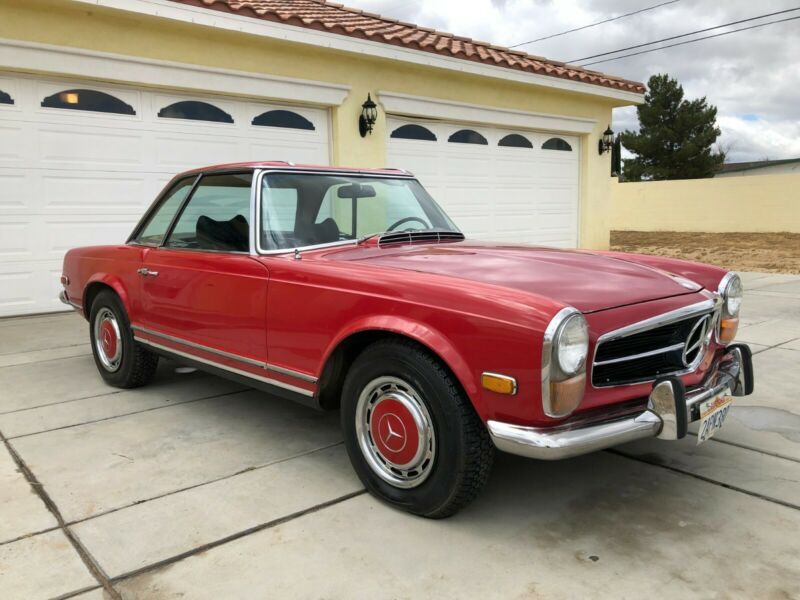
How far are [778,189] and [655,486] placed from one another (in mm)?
22054

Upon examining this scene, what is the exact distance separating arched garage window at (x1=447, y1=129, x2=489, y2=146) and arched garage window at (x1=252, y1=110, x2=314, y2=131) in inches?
102

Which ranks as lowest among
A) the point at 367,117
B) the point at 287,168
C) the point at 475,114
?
the point at 287,168

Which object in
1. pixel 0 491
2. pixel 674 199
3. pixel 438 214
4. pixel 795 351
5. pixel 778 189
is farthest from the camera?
pixel 674 199

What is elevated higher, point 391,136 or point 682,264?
point 391,136

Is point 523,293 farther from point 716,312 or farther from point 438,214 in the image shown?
point 438,214

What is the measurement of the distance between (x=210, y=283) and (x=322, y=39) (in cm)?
596

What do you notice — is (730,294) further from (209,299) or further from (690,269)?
(209,299)

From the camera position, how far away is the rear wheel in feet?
14.1

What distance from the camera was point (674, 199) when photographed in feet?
78.7

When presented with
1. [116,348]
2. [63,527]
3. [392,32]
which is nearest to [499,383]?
[63,527]

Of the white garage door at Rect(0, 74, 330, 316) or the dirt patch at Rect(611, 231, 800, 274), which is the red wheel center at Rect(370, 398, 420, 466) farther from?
the dirt patch at Rect(611, 231, 800, 274)

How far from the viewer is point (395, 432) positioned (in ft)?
Result: 8.58

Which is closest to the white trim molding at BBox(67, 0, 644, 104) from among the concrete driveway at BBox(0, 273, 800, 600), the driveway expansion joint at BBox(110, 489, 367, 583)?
the concrete driveway at BBox(0, 273, 800, 600)

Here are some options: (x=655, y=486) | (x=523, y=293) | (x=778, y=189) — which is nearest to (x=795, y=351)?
(x=655, y=486)
